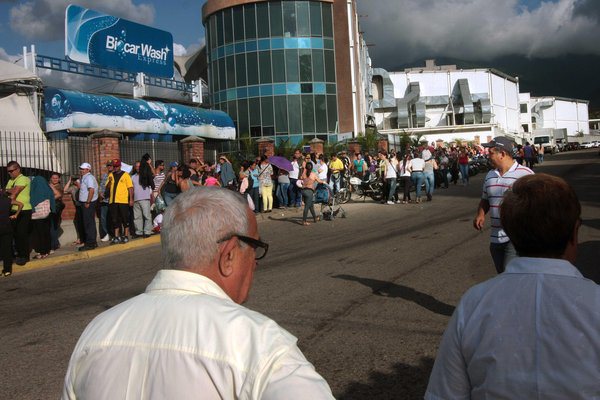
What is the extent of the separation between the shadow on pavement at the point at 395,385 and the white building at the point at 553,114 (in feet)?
338

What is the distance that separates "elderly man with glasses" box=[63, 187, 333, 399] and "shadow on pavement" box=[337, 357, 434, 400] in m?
2.78

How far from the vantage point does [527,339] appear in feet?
6.34

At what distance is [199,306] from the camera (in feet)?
5.16

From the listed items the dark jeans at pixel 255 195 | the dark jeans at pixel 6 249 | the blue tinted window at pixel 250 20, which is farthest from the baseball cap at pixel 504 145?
the blue tinted window at pixel 250 20

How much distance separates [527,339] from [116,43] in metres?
30.0

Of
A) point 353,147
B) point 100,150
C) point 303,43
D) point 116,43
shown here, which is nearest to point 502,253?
point 100,150

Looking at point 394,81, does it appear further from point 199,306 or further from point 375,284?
point 199,306

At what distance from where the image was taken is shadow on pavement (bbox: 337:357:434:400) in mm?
4289

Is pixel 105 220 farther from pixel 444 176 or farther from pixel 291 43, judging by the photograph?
pixel 291 43

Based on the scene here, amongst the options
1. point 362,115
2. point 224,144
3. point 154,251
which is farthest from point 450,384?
point 362,115

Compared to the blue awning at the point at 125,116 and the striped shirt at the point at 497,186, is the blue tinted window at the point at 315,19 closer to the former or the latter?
the blue awning at the point at 125,116

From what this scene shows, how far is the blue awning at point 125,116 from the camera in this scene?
2230 cm

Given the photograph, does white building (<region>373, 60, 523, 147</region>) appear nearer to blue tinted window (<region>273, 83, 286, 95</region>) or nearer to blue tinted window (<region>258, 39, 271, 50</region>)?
blue tinted window (<region>273, 83, 286, 95</region>)

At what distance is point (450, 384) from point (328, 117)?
4070 cm
